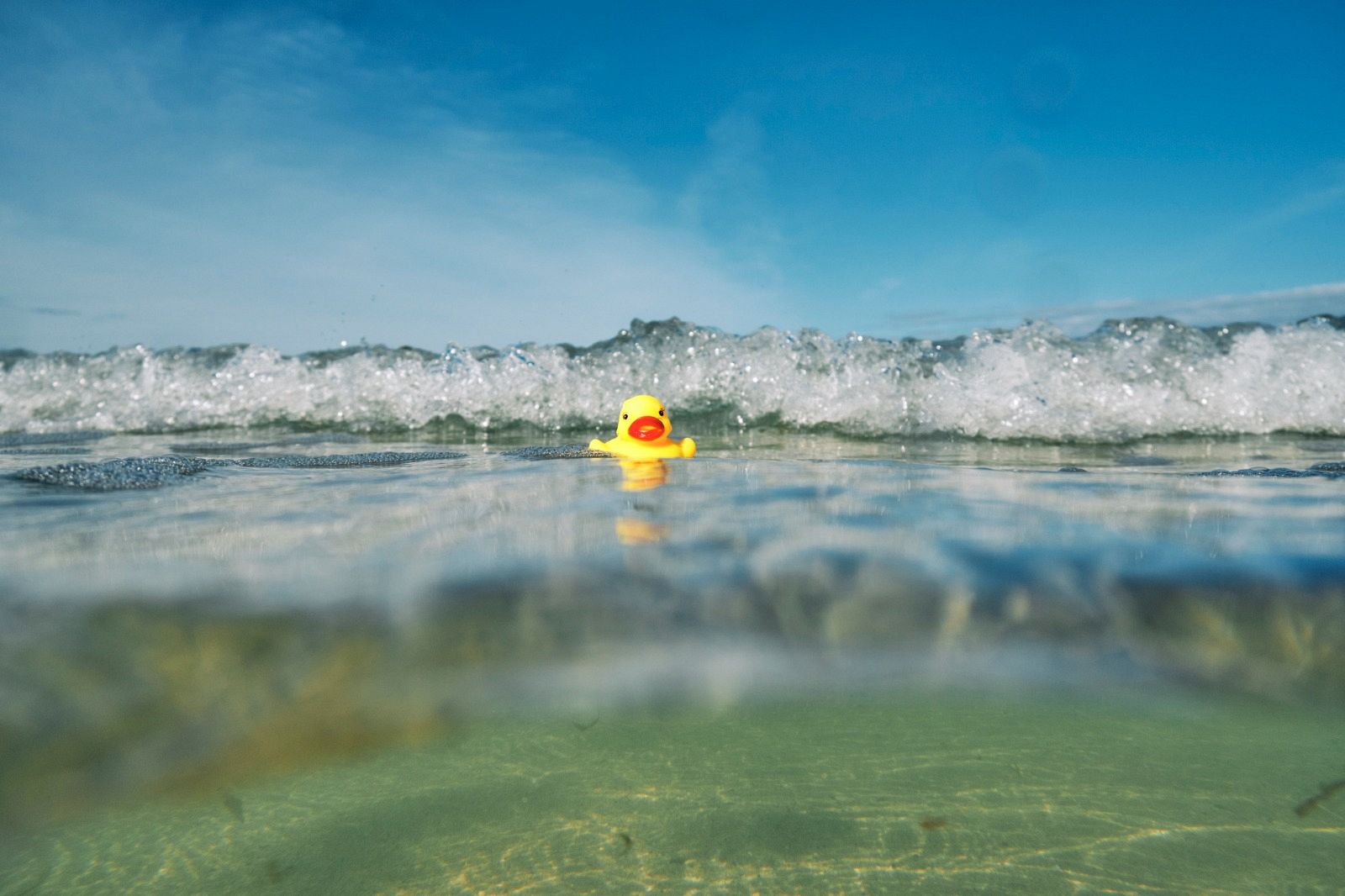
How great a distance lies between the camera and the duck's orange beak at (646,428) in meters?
4.75

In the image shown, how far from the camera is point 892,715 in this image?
64.9 inches

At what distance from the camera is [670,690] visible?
1.70 meters

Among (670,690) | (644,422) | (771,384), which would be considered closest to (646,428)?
(644,422)

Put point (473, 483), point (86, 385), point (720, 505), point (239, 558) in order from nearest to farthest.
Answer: point (239, 558) < point (720, 505) < point (473, 483) < point (86, 385)

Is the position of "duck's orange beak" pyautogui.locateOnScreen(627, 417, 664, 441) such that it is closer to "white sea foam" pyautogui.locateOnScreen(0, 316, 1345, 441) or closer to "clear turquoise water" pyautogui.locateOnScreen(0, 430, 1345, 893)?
"clear turquoise water" pyautogui.locateOnScreen(0, 430, 1345, 893)

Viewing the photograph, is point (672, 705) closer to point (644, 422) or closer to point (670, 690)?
point (670, 690)

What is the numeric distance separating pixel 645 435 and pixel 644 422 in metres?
0.07

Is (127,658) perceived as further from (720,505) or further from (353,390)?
(353,390)

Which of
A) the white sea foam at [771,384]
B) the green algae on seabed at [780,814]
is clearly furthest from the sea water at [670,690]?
the white sea foam at [771,384]

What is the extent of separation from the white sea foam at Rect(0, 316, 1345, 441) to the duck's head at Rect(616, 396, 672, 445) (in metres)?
3.55

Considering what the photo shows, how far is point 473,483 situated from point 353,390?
6467 mm

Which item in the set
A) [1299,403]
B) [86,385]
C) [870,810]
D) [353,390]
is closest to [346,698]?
[870,810]

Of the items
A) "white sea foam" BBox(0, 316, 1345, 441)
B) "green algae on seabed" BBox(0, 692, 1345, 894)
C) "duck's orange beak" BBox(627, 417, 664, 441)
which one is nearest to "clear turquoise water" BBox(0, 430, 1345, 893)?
"green algae on seabed" BBox(0, 692, 1345, 894)

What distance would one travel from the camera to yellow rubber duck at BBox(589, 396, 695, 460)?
4.76 meters
